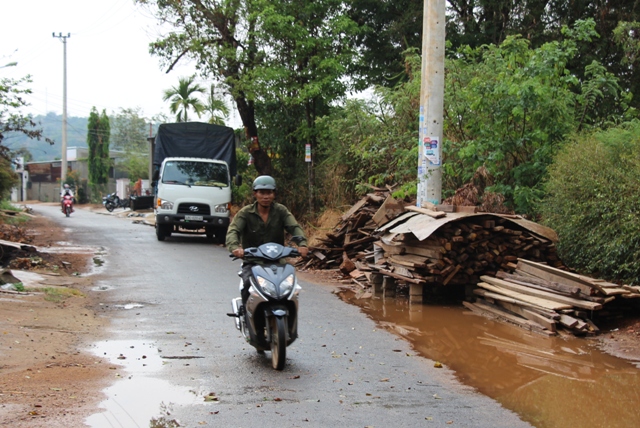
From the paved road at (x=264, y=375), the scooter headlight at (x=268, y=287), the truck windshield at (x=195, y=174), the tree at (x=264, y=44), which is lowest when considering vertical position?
the paved road at (x=264, y=375)

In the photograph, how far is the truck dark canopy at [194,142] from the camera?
24.4 metres

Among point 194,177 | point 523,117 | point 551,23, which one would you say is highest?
point 551,23

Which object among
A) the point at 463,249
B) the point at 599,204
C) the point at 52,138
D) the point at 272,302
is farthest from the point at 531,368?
the point at 52,138

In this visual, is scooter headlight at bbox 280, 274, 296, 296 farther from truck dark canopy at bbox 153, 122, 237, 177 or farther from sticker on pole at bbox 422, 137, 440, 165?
truck dark canopy at bbox 153, 122, 237, 177

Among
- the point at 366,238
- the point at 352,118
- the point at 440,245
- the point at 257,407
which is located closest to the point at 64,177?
the point at 352,118

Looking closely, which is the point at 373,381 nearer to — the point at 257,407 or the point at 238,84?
the point at 257,407

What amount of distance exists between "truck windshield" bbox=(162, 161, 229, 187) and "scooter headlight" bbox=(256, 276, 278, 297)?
51.8 feet

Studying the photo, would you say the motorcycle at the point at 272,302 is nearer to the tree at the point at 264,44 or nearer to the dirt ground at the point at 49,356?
the dirt ground at the point at 49,356

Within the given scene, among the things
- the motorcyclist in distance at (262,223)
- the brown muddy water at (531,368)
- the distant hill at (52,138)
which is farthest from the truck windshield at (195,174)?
→ the distant hill at (52,138)

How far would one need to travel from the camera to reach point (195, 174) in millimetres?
22922

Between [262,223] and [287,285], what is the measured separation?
1044 mm

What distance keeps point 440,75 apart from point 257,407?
8.79m

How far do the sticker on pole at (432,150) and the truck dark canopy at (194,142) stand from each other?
12.8 m

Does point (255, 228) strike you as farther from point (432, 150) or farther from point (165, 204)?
point (165, 204)
